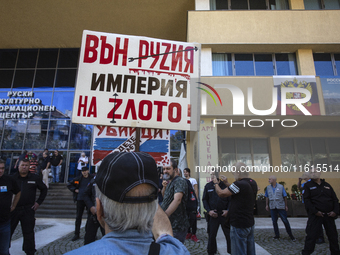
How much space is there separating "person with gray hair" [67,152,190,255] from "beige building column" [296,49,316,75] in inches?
477

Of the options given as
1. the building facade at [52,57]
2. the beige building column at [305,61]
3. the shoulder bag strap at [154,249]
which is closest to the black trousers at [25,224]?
the shoulder bag strap at [154,249]

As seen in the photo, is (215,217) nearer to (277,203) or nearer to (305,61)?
(277,203)

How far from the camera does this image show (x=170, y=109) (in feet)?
9.24

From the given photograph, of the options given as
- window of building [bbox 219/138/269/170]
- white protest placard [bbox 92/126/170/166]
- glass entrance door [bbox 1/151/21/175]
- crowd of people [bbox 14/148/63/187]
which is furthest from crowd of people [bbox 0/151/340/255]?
glass entrance door [bbox 1/151/21/175]

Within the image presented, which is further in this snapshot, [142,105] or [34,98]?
[34,98]

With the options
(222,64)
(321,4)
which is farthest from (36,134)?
(321,4)

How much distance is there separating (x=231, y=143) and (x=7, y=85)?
17.2m

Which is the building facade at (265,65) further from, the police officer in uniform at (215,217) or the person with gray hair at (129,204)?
the person with gray hair at (129,204)

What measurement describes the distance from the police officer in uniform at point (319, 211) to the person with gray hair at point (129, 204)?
463 centimetres

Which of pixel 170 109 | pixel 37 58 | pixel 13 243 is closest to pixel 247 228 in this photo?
pixel 170 109

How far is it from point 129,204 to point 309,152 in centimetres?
1559

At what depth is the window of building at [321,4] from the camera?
12.0 metres

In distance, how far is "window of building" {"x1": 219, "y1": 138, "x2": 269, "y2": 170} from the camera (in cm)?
1365

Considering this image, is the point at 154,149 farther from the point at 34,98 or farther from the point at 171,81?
the point at 34,98
